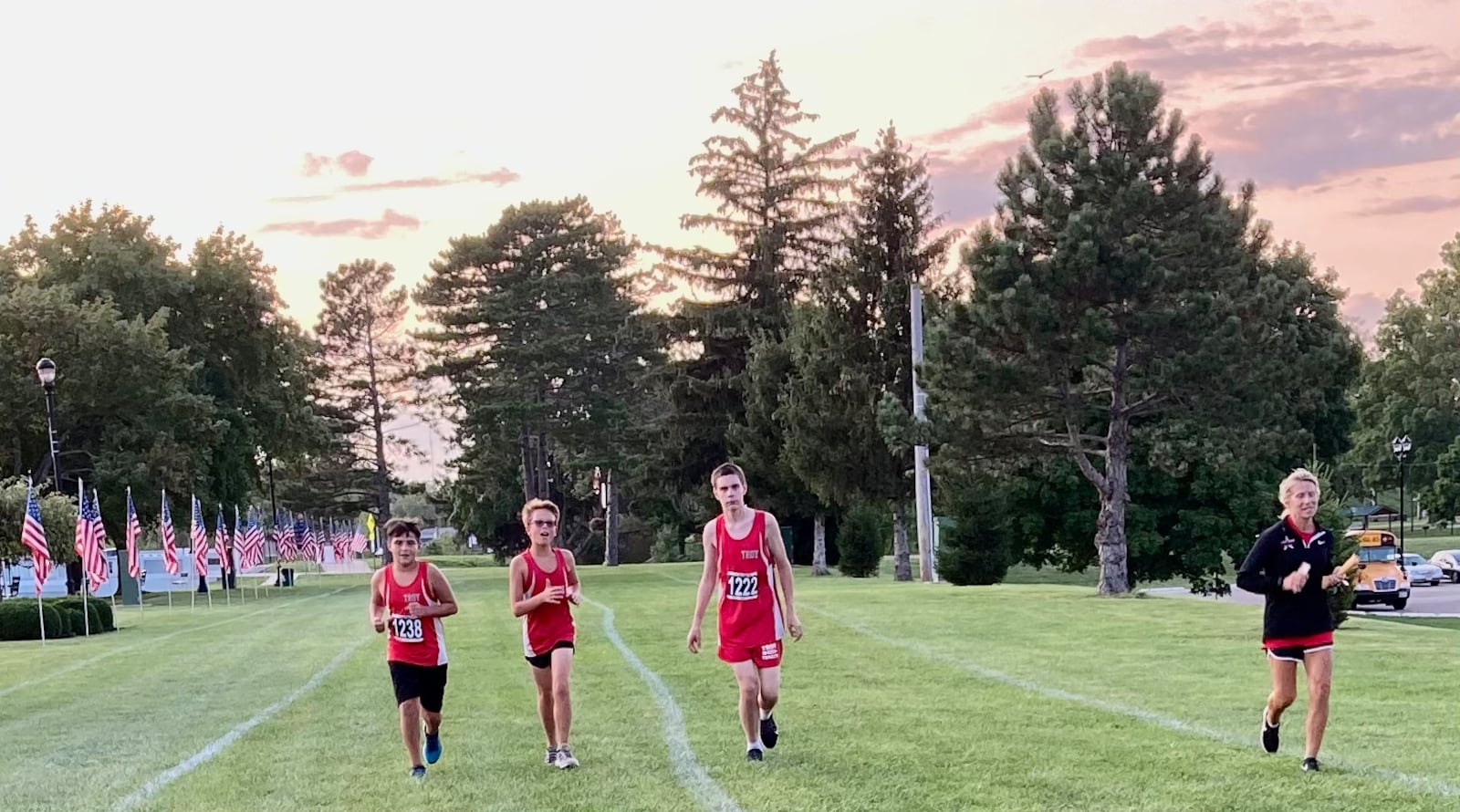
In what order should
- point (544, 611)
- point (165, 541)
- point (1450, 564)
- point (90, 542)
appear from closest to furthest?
point (544, 611) < point (90, 542) < point (165, 541) < point (1450, 564)

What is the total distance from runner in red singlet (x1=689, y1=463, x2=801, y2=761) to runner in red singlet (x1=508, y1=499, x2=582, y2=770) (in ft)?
2.67

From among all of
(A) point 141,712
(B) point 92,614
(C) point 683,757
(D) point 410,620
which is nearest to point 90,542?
(B) point 92,614

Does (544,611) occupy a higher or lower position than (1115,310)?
lower

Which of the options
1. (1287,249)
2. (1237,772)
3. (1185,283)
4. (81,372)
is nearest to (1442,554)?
(1287,249)

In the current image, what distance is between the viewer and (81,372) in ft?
169

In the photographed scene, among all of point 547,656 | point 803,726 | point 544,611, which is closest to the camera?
point 544,611

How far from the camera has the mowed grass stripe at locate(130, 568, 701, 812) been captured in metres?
8.81

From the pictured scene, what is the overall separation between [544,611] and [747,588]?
126 cm

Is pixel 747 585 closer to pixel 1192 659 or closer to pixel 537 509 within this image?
pixel 537 509

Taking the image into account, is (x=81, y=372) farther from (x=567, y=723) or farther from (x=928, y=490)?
(x=567, y=723)

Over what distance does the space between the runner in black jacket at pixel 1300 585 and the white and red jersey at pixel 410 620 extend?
477 centimetres

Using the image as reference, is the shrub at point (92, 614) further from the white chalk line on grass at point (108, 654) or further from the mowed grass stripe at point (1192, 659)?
the mowed grass stripe at point (1192, 659)

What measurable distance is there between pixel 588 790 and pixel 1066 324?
25193 millimetres

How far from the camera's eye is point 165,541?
41.8m
